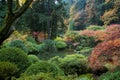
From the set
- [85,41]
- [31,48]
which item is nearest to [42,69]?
[31,48]

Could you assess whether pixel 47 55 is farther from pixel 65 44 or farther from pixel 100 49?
pixel 100 49

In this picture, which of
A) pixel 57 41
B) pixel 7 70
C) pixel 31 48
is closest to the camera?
pixel 7 70

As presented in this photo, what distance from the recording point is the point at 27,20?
2945 centimetres

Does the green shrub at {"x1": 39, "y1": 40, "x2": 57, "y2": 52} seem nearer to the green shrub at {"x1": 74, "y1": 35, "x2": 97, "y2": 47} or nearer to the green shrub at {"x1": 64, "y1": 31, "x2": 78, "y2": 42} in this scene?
the green shrub at {"x1": 74, "y1": 35, "x2": 97, "y2": 47}

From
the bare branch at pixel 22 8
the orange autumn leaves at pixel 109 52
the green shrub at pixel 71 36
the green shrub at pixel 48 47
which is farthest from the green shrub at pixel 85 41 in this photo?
the bare branch at pixel 22 8

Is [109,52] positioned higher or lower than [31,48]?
higher

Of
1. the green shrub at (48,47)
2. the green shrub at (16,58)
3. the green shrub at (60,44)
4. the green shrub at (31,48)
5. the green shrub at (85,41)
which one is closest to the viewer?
the green shrub at (16,58)

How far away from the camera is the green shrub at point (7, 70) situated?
8.99 m

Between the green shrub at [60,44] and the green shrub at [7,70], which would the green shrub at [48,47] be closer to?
the green shrub at [60,44]

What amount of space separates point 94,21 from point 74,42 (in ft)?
32.9

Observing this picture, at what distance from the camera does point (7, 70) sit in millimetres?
9117

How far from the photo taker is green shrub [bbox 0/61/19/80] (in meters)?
8.99

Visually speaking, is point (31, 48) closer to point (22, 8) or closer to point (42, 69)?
point (42, 69)

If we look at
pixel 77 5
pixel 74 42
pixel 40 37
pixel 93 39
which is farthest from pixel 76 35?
pixel 77 5
